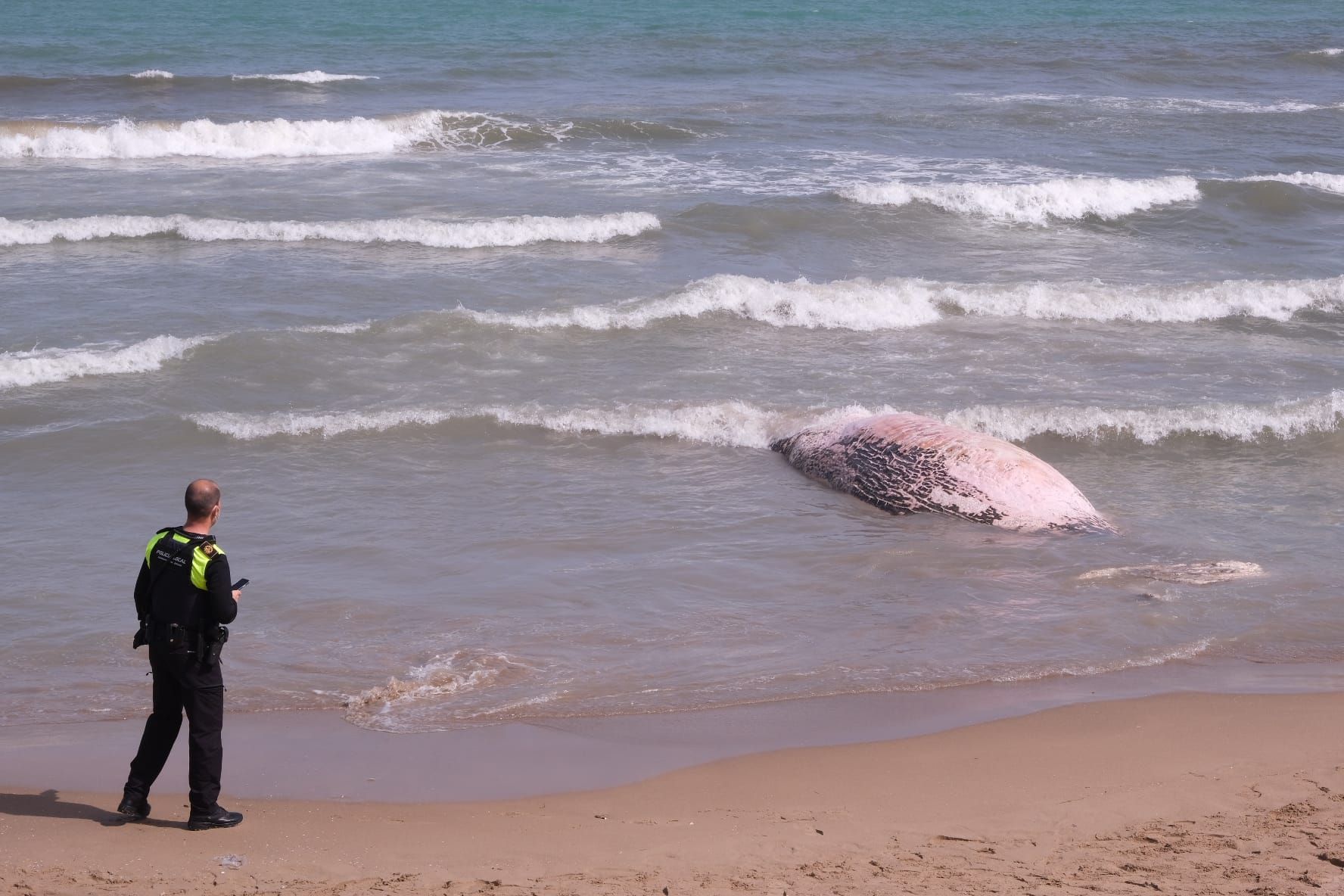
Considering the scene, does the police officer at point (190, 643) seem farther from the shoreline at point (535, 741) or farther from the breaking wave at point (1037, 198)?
the breaking wave at point (1037, 198)

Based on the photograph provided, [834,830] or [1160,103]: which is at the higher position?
[1160,103]

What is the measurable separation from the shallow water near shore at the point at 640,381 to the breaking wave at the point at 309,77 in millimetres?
A: 2857

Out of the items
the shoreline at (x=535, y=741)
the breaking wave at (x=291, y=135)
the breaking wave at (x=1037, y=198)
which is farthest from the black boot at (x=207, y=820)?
the breaking wave at (x=291, y=135)

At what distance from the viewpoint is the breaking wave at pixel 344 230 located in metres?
16.3

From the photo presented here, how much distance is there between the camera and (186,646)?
16.6 ft

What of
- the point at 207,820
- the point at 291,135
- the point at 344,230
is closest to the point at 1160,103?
the point at 291,135

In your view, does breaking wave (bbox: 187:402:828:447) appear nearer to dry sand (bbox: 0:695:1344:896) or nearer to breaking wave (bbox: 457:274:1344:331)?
breaking wave (bbox: 457:274:1344:331)

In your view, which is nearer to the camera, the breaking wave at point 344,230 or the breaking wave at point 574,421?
the breaking wave at point 574,421

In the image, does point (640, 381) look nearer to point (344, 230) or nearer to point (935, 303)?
point (935, 303)

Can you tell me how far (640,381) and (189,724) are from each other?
7110mm

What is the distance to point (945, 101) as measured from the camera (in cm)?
2798

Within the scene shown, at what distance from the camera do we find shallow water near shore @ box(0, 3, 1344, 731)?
7055 mm

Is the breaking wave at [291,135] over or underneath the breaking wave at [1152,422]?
over

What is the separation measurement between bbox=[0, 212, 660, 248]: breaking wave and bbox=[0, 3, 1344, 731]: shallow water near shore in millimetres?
64
